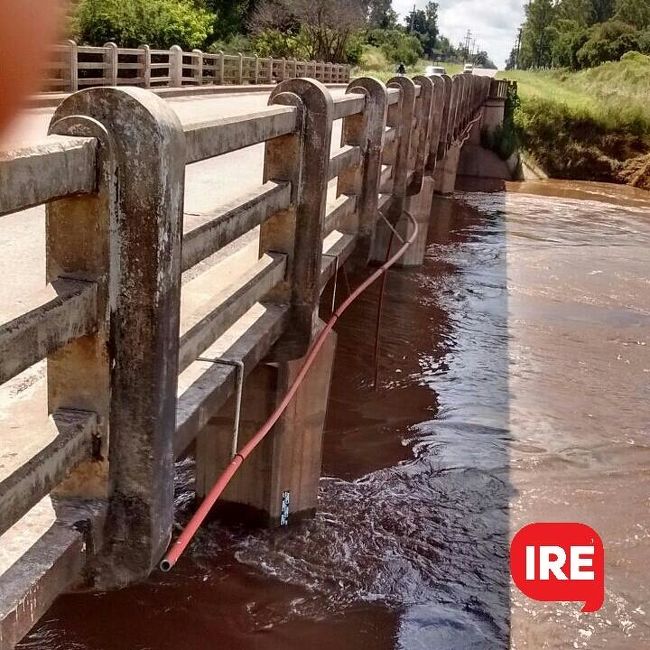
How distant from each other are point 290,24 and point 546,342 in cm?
3694

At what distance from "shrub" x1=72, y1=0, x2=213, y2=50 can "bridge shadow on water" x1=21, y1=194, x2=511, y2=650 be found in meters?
→ 16.7

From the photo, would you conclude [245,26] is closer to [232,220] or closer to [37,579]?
[232,220]

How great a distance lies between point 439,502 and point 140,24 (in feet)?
73.6

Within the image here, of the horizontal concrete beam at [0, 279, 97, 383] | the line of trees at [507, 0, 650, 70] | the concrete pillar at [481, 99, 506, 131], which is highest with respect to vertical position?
the line of trees at [507, 0, 650, 70]

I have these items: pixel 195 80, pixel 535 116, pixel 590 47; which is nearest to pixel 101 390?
pixel 195 80

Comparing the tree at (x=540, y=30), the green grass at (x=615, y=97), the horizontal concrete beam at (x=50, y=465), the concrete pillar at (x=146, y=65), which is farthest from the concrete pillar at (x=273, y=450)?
the tree at (x=540, y=30)

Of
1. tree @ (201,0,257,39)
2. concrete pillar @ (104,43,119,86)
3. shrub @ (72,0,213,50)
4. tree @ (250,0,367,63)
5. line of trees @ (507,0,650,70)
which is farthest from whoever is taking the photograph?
line of trees @ (507,0,650,70)

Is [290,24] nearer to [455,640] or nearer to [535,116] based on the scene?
[535,116]

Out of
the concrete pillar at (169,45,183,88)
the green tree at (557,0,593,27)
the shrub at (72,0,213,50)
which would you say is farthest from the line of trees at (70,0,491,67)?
the green tree at (557,0,593,27)

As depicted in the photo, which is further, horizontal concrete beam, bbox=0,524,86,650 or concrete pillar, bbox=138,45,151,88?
concrete pillar, bbox=138,45,151,88

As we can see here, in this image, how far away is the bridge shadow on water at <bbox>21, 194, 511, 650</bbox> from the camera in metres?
5.14

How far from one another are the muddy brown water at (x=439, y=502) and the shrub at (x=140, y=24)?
14.7 metres

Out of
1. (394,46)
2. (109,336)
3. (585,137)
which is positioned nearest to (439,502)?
(109,336)

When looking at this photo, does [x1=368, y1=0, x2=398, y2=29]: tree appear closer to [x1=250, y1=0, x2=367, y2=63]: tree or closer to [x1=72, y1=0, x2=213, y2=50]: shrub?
[x1=250, y1=0, x2=367, y2=63]: tree
